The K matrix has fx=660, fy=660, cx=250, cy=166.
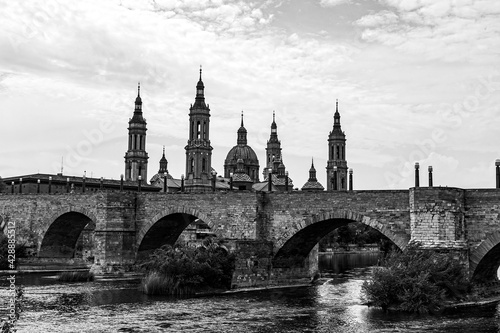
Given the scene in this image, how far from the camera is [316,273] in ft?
168

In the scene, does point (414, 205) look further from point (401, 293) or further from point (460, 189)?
point (401, 293)

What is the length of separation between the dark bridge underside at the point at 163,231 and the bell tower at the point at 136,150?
240ft

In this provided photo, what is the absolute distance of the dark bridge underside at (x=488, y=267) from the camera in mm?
36666

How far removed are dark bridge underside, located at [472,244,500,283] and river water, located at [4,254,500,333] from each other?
3271 millimetres

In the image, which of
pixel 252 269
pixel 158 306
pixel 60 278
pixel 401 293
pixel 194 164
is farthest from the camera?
pixel 194 164

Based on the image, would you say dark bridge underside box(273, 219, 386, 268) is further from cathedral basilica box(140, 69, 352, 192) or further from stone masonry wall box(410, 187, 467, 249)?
cathedral basilica box(140, 69, 352, 192)

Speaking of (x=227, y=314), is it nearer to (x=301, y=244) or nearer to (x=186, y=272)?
(x=186, y=272)

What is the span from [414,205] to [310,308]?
8.34 m

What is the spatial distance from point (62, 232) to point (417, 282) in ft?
127

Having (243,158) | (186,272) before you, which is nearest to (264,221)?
(186,272)

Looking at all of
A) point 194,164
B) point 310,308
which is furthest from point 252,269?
point 194,164

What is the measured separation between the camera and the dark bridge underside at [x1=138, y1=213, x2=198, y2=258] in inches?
2040

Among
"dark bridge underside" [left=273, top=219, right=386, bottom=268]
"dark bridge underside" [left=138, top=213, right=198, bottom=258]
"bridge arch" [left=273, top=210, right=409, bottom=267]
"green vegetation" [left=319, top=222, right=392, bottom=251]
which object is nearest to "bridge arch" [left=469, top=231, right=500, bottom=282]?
"bridge arch" [left=273, top=210, right=409, bottom=267]

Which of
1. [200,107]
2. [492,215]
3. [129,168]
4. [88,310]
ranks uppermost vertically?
[200,107]
